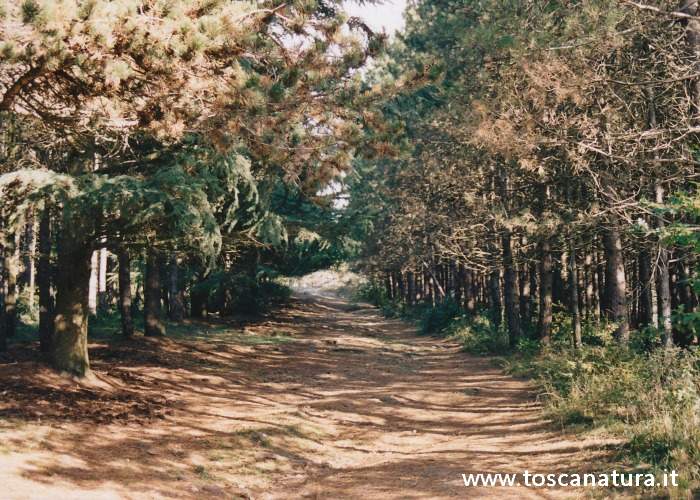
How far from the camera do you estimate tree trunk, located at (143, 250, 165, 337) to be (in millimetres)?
19125

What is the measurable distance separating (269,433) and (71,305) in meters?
5.23

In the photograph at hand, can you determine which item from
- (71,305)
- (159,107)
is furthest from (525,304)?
(159,107)

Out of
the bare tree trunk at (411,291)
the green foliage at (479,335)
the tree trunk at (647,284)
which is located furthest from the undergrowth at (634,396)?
the bare tree trunk at (411,291)

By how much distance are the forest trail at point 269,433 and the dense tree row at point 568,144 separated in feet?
9.87

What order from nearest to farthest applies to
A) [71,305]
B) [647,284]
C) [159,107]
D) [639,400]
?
[159,107]
[639,400]
[647,284]
[71,305]

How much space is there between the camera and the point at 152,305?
1933 cm

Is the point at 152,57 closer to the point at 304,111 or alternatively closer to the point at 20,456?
the point at 304,111

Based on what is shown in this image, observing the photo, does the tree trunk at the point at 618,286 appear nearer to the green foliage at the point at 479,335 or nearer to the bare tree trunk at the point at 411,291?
the green foliage at the point at 479,335

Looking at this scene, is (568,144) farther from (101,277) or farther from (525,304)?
(101,277)

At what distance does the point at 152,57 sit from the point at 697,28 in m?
8.19

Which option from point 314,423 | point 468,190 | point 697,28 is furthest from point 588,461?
point 468,190

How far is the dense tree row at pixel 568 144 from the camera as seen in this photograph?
991 cm

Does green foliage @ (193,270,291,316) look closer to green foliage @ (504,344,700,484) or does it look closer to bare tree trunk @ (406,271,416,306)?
bare tree trunk @ (406,271,416,306)

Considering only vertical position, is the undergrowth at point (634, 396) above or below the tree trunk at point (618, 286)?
below
